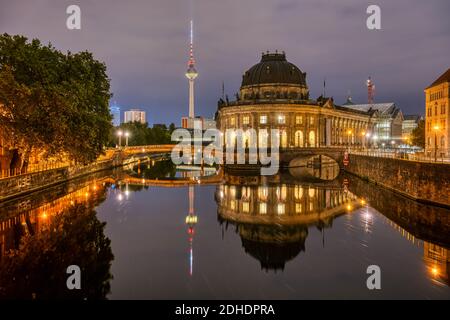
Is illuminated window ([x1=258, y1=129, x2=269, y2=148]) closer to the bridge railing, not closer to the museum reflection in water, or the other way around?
the bridge railing

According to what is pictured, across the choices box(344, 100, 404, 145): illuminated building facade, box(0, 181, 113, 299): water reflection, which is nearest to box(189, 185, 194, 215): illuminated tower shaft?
box(0, 181, 113, 299): water reflection

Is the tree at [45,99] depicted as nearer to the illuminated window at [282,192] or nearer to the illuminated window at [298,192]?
the illuminated window at [282,192]

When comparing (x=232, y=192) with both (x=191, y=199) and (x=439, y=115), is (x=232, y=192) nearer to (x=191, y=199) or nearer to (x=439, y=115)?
(x=191, y=199)

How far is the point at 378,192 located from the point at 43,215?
37.6 m

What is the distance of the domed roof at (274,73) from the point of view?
359ft

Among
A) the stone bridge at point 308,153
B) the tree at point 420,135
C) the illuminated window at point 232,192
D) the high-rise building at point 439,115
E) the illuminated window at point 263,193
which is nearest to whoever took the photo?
the illuminated window at point 263,193

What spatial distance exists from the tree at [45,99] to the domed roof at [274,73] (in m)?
65.8

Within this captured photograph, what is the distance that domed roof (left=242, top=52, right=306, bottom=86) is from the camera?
109438mm

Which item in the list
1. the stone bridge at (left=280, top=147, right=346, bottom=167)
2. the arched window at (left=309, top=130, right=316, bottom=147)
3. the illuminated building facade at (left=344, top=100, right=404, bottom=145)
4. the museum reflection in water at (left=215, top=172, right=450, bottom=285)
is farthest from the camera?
the illuminated building facade at (left=344, top=100, right=404, bottom=145)

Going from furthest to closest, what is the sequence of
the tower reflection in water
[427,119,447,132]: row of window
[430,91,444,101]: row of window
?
[430,91,444,101]: row of window → [427,119,447,132]: row of window → the tower reflection in water

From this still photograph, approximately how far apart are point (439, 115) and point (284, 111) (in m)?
36.4

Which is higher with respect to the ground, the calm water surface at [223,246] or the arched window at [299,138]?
the arched window at [299,138]

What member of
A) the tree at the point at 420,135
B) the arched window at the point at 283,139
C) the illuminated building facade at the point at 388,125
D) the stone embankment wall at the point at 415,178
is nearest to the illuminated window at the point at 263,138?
the arched window at the point at 283,139
